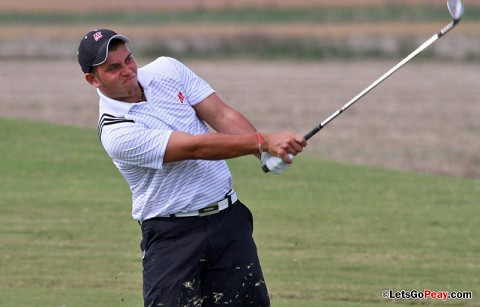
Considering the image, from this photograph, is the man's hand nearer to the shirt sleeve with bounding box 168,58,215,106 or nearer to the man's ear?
the shirt sleeve with bounding box 168,58,215,106

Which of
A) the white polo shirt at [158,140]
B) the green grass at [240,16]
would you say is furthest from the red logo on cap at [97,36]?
the green grass at [240,16]

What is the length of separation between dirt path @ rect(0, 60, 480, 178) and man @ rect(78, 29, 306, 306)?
12.1m

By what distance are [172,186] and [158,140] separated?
34 cm

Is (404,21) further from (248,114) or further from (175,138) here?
(175,138)

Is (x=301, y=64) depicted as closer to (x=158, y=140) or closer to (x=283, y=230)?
(x=283, y=230)

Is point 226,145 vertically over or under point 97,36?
under

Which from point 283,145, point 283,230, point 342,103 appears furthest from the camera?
point 342,103

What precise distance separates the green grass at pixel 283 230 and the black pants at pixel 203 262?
2623mm

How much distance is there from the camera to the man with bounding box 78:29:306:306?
688 centimetres

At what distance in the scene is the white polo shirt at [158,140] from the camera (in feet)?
22.4

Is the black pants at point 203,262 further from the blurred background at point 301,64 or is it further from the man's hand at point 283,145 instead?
the blurred background at point 301,64

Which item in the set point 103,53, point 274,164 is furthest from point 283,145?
point 103,53

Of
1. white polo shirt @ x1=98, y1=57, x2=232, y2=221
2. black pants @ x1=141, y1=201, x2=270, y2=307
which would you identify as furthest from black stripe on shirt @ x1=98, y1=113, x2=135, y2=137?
black pants @ x1=141, y1=201, x2=270, y2=307

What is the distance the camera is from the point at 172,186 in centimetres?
695
